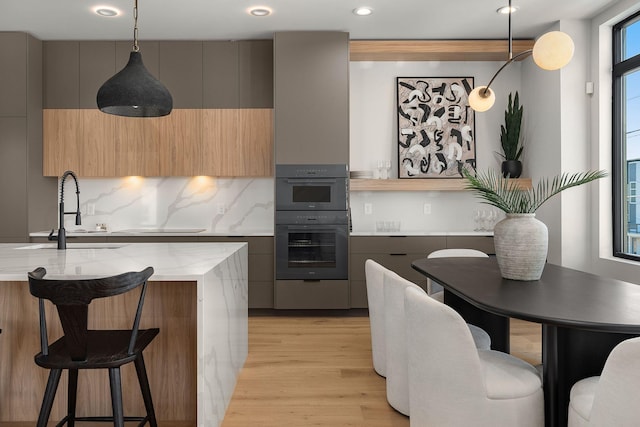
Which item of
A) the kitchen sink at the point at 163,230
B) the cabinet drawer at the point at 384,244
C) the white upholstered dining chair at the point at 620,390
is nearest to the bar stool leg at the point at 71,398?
the white upholstered dining chair at the point at 620,390

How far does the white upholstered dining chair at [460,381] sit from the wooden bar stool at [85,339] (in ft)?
3.63

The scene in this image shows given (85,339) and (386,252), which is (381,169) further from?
(85,339)

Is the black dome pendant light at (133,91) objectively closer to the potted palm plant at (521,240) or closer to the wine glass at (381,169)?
the potted palm plant at (521,240)

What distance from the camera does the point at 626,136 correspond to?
411 centimetres

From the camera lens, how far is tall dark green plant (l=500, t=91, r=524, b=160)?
5.03m

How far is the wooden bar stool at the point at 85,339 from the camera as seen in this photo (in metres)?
1.69

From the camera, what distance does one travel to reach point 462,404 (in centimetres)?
180

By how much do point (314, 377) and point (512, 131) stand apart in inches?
134

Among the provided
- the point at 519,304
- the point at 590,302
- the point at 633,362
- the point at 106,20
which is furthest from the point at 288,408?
the point at 106,20

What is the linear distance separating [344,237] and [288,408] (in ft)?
7.44

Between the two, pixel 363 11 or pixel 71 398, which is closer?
pixel 71 398

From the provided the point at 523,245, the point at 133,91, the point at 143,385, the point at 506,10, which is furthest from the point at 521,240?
the point at 506,10

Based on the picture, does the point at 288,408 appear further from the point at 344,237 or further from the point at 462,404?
the point at 344,237

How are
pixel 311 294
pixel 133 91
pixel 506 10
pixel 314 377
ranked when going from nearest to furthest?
pixel 133 91
pixel 314 377
pixel 506 10
pixel 311 294
